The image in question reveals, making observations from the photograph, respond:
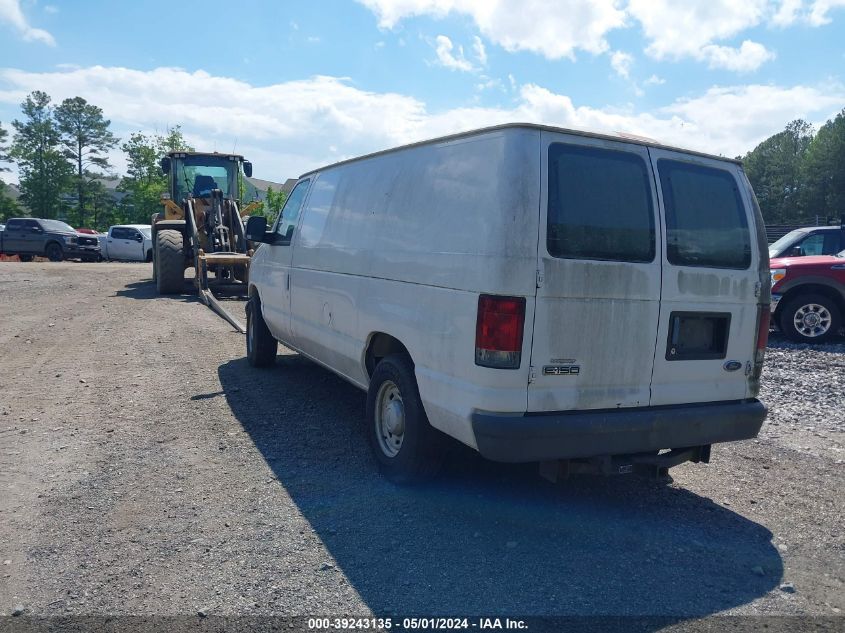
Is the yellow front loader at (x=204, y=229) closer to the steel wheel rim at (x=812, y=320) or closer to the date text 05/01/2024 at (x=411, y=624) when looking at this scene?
the steel wheel rim at (x=812, y=320)

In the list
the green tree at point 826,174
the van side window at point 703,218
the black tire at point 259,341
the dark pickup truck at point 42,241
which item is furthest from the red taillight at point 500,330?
the green tree at point 826,174

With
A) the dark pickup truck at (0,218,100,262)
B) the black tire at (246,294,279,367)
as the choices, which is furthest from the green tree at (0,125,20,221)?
the black tire at (246,294,279,367)

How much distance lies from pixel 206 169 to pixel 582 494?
51.0 ft

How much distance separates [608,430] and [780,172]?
70803mm

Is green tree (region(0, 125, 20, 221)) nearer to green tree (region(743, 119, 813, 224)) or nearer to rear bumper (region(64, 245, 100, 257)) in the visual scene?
rear bumper (region(64, 245, 100, 257))

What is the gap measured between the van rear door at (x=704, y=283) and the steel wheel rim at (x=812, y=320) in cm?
730

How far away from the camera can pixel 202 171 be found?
701 inches

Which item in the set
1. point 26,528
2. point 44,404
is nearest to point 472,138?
point 26,528

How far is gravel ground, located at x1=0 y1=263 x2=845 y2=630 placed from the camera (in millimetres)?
3260

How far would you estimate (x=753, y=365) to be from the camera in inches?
174

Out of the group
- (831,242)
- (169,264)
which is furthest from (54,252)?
(831,242)

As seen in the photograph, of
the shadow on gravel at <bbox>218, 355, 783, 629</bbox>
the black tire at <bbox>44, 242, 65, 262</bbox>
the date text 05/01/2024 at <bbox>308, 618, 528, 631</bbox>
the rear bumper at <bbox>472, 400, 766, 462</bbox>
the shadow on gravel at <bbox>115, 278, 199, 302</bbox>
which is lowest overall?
the date text 05/01/2024 at <bbox>308, 618, 528, 631</bbox>

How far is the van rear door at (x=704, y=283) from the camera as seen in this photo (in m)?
4.09

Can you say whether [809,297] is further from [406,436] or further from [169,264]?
[169,264]
